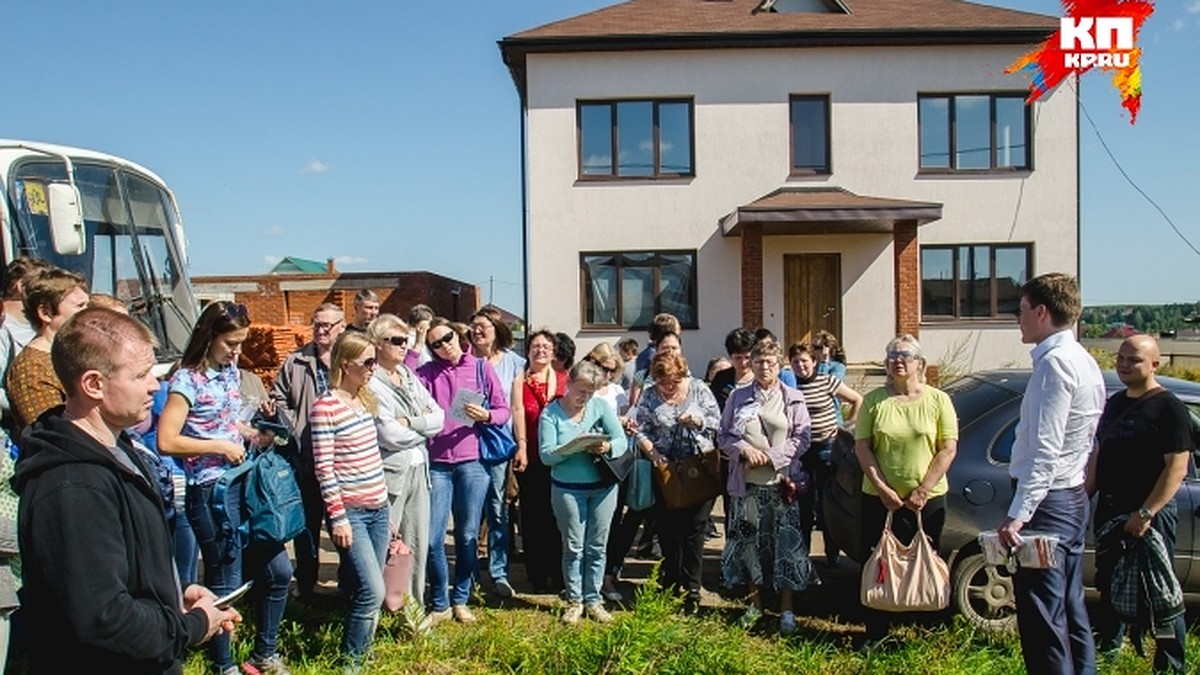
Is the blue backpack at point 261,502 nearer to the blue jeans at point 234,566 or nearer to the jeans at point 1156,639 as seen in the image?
the blue jeans at point 234,566

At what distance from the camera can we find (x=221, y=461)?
192 inches

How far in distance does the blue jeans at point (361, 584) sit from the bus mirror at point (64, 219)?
342cm

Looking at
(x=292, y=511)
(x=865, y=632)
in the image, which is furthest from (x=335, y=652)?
(x=865, y=632)

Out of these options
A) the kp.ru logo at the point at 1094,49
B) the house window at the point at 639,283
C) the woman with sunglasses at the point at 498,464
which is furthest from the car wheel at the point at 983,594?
the house window at the point at 639,283

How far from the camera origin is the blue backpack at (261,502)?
4.66 m

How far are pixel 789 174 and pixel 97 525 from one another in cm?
1775

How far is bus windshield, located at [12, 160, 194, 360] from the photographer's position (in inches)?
265

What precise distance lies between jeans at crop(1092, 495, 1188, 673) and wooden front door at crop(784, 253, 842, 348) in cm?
1375

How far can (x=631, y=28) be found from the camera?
62.0ft

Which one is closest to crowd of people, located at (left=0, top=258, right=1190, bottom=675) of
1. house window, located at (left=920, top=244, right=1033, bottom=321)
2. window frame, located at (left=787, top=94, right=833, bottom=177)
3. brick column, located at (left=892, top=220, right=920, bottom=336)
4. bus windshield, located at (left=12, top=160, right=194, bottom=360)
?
bus windshield, located at (left=12, top=160, right=194, bottom=360)

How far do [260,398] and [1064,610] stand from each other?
14.9 ft

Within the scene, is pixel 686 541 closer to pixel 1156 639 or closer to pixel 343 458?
pixel 343 458

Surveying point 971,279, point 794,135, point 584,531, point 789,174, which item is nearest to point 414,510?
point 584,531

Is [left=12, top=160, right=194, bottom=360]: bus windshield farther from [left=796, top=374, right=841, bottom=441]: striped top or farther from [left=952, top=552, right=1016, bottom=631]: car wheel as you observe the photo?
[left=952, top=552, right=1016, bottom=631]: car wheel
